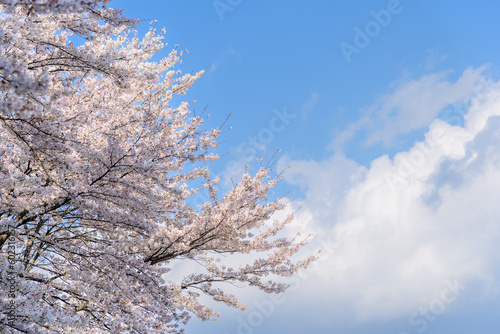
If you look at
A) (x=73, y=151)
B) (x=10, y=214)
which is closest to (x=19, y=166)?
(x=10, y=214)

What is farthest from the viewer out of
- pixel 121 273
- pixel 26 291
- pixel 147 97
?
Answer: pixel 147 97

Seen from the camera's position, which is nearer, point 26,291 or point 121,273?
point 26,291

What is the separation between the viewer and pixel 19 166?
270 inches

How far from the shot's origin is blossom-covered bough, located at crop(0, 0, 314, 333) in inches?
198

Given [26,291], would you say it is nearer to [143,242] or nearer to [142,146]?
[143,242]

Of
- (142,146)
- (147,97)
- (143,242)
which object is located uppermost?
(147,97)

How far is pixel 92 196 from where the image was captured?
6.15 metres

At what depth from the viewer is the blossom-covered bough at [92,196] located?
504cm

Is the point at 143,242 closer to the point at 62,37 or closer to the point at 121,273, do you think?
the point at 121,273

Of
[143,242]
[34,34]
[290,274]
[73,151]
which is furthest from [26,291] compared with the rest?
[290,274]

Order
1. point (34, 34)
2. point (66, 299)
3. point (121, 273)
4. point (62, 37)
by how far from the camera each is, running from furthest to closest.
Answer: point (66, 299) → point (121, 273) → point (62, 37) → point (34, 34)

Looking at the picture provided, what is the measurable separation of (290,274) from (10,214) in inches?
256

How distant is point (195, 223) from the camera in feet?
26.1

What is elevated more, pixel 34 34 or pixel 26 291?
pixel 34 34
